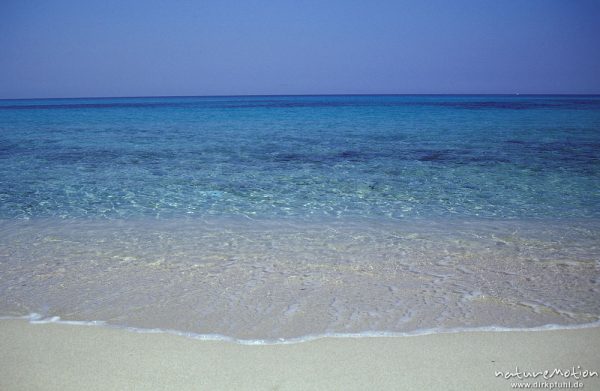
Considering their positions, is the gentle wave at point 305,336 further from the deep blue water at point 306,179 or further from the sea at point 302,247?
the deep blue water at point 306,179

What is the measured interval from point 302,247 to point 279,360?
2.71 meters

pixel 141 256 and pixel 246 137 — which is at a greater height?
pixel 246 137

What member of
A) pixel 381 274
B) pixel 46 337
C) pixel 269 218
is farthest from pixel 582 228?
pixel 46 337

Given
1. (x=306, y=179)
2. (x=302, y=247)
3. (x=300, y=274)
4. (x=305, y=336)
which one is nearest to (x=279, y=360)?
(x=305, y=336)

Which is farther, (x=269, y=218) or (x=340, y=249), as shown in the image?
(x=269, y=218)

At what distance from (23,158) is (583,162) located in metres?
18.2

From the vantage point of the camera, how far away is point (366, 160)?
1322 centimetres

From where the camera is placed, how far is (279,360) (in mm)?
3078

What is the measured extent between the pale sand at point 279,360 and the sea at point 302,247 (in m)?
0.19

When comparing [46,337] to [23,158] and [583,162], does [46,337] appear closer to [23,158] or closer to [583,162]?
[23,158]

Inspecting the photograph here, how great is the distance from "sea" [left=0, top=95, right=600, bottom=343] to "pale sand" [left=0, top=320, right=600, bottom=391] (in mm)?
190

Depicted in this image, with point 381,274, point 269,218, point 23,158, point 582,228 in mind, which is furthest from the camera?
point 23,158

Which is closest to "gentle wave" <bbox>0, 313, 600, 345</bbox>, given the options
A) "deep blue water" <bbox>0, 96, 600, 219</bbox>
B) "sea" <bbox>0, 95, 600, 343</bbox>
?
"sea" <bbox>0, 95, 600, 343</bbox>

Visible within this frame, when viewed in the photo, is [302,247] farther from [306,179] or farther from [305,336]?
[306,179]
